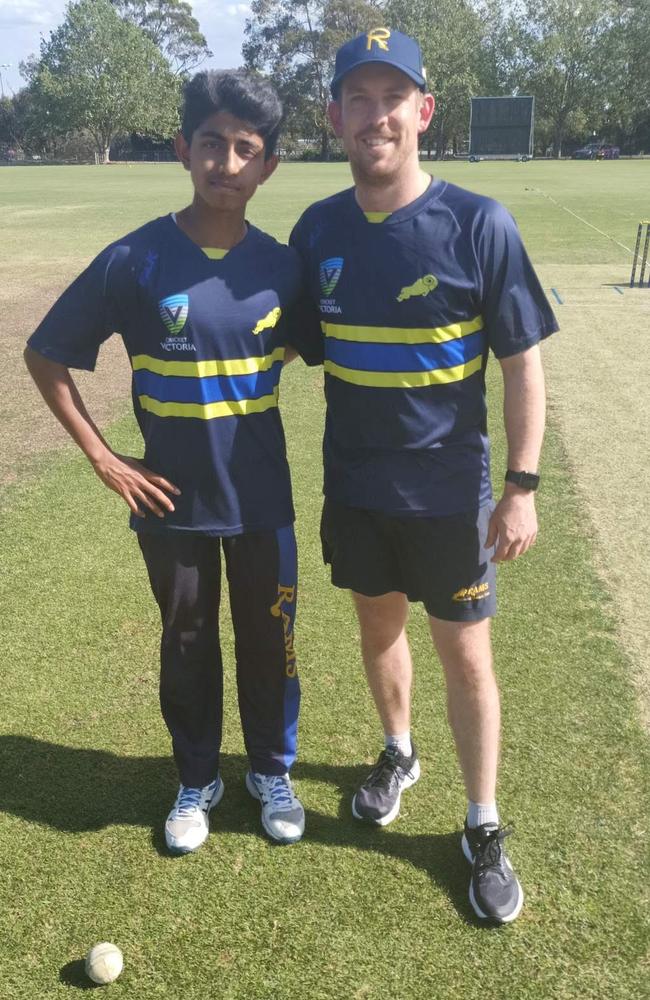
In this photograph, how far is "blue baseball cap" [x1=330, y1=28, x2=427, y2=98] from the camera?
2463 millimetres

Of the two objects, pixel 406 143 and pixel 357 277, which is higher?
pixel 406 143

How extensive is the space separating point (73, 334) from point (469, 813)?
200cm

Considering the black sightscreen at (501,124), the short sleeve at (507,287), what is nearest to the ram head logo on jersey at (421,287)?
the short sleeve at (507,287)

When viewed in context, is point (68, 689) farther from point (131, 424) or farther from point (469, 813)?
point (131, 424)

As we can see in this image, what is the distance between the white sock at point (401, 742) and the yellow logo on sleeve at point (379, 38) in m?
2.29

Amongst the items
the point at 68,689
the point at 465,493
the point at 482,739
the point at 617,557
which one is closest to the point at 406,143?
the point at 465,493

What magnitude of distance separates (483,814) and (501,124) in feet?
232

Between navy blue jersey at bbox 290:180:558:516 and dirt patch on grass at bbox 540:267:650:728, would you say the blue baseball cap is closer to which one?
navy blue jersey at bbox 290:180:558:516

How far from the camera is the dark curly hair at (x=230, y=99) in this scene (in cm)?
262

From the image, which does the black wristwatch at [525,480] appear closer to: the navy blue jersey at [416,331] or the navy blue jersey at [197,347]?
the navy blue jersey at [416,331]

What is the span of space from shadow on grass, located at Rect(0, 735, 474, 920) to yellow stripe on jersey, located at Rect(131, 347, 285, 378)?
1.62m

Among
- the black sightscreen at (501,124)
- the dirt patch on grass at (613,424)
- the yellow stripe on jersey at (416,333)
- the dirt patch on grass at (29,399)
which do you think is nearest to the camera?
the yellow stripe on jersey at (416,333)

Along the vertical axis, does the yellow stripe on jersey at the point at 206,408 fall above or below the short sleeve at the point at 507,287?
below

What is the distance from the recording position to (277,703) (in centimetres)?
313
